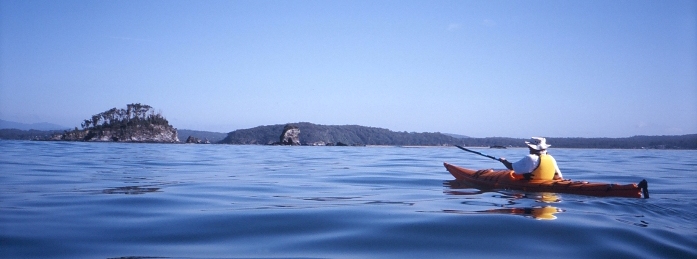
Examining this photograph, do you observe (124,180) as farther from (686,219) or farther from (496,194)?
(686,219)

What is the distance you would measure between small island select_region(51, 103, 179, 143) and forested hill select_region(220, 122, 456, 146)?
22.4 meters

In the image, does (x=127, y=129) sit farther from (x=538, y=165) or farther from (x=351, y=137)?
(x=538, y=165)

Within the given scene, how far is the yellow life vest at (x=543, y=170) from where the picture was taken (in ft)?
40.1

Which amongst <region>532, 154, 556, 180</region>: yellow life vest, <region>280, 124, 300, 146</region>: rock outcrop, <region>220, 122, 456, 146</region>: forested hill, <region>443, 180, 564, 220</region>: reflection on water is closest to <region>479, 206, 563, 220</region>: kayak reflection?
<region>443, 180, 564, 220</region>: reflection on water

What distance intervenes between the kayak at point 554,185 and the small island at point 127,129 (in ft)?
340

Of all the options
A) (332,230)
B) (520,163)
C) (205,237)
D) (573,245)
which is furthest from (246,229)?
(520,163)

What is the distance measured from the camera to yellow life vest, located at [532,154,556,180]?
12.2m

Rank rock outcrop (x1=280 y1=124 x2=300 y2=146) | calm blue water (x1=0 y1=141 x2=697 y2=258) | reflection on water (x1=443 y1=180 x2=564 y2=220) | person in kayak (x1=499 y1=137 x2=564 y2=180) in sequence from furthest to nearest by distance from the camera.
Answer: rock outcrop (x1=280 y1=124 x2=300 y2=146) < person in kayak (x1=499 y1=137 x2=564 y2=180) < reflection on water (x1=443 y1=180 x2=564 y2=220) < calm blue water (x1=0 y1=141 x2=697 y2=258)

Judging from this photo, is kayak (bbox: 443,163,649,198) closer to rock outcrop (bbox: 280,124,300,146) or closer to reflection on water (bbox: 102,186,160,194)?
reflection on water (bbox: 102,186,160,194)

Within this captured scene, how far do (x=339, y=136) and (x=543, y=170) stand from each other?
14261cm

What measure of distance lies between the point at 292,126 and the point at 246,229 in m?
123

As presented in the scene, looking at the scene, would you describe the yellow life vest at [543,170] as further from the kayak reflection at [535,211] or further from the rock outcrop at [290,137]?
the rock outcrop at [290,137]

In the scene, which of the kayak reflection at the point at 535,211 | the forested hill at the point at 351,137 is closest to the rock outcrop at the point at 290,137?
the forested hill at the point at 351,137

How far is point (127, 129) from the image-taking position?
110250 millimetres
